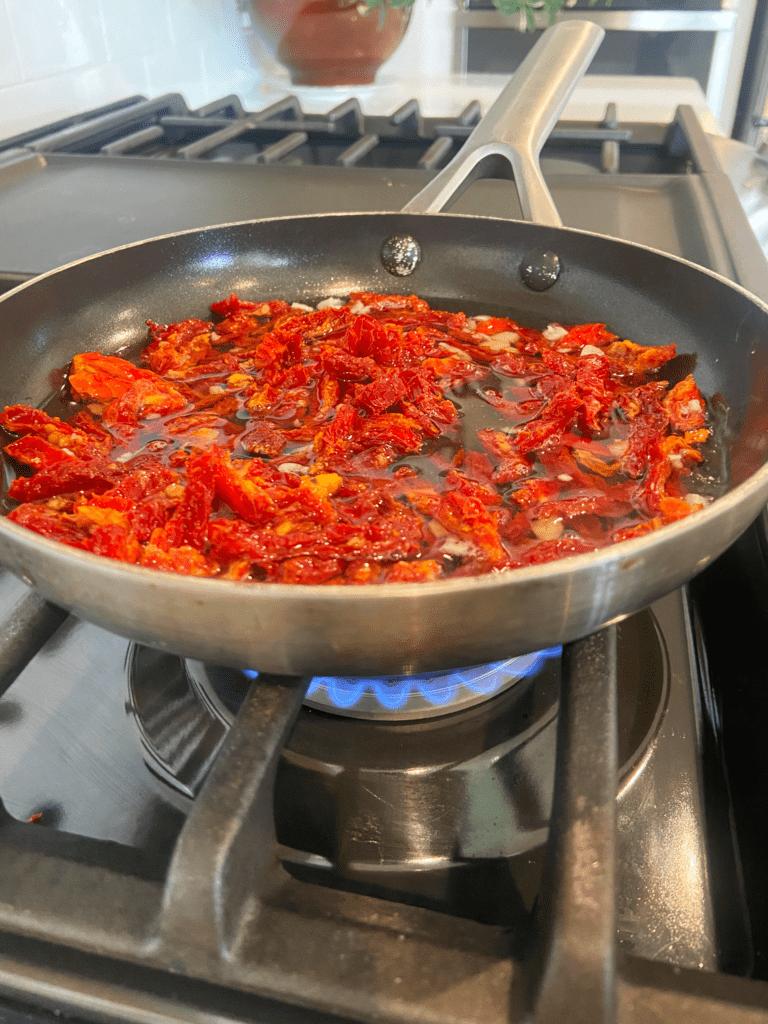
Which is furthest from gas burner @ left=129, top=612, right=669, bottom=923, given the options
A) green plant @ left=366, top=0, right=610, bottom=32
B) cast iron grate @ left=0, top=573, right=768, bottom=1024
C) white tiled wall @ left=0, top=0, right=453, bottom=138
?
green plant @ left=366, top=0, right=610, bottom=32

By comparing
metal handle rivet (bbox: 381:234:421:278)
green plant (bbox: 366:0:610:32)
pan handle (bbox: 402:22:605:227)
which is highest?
green plant (bbox: 366:0:610:32)

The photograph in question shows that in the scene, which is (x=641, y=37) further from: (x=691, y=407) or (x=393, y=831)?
(x=393, y=831)

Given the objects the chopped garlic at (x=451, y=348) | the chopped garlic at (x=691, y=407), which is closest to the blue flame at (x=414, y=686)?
the chopped garlic at (x=691, y=407)

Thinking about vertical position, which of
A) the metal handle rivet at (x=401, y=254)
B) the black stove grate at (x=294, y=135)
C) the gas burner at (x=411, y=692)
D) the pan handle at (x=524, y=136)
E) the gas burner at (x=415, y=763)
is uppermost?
the pan handle at (x=524, y=136)

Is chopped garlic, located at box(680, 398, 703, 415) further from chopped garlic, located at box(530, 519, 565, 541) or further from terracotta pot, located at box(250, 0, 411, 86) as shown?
terracotta pot, located at box(250, 0, 411, 86)

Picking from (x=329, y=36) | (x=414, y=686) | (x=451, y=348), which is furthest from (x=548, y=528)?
(x=329, y=36)

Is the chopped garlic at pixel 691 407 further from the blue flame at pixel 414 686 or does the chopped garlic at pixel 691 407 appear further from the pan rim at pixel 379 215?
the blue flame at pixel 414 686
